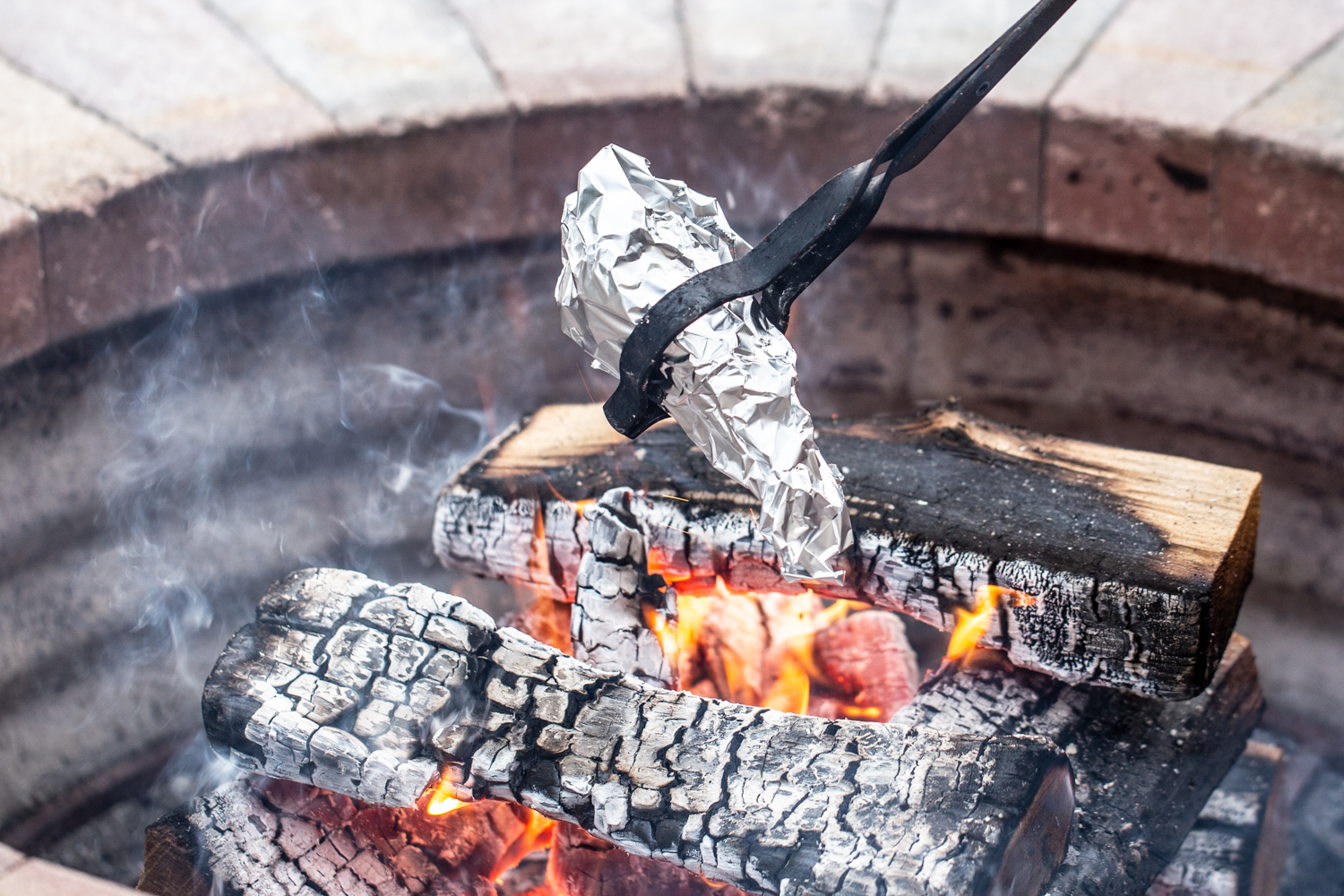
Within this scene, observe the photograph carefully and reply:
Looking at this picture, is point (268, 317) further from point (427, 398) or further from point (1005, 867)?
point (1005, 867)

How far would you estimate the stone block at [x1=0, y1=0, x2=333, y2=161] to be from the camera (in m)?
1.72

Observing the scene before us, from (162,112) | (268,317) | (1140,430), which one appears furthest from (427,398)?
(1140,430)

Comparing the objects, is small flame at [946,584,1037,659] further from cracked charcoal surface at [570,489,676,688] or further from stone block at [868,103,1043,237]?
stone block at [868,103,1043,237]

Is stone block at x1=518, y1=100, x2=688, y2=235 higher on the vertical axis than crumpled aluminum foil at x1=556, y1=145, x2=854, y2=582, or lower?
higher

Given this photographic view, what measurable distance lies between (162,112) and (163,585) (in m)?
0.80

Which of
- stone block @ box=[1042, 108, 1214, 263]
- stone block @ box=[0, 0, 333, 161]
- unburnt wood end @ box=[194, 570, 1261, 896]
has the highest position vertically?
stone block @ box=[0, 0, 333, 161]

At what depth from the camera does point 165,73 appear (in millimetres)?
1832

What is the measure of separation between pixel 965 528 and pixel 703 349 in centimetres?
45

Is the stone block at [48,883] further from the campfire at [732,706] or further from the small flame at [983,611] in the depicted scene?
the small flame at [983,611]

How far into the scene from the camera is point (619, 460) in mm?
1414

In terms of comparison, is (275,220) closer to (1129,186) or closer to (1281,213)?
→ (1129,186)

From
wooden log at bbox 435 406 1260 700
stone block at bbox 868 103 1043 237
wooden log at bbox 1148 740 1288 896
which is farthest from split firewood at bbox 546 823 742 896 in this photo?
stone block at bbox 868 103 1043 237

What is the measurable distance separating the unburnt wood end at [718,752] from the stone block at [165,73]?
89 centimetres

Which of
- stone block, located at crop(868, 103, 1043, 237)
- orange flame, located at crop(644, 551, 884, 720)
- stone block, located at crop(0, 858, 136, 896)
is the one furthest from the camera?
stone block, located at crop(868, 103, 1043, 237)
